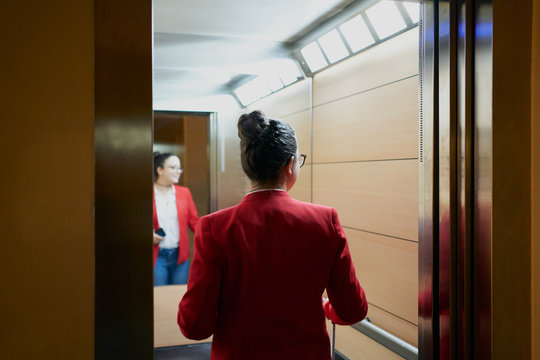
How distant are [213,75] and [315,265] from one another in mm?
2343

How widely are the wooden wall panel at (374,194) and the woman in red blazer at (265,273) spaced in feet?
3.24

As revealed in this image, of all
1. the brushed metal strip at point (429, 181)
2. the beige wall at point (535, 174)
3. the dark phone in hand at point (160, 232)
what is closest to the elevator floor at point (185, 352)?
the dark phone in hand at point (160, 232)

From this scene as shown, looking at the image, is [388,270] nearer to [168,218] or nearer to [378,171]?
[378,171]

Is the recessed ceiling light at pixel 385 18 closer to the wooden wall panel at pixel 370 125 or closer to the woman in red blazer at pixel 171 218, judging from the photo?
the wooden wall panel at pixel 370 125

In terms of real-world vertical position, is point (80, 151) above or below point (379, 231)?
above

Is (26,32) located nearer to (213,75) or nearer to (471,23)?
(471,23)

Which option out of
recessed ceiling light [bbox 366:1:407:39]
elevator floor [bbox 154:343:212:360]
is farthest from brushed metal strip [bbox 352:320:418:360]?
recessed ceiling light [bbox 366:1:407:39]

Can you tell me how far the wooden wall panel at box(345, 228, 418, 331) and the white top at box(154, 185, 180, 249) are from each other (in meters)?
1.29

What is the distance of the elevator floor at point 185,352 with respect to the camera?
2461mm

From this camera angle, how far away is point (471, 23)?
137 cm

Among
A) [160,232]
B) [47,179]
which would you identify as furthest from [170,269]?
[47,179]

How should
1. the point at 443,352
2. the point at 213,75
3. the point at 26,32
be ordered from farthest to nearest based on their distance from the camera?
the point at 213,75, the point at 443,352, the point at 26,32

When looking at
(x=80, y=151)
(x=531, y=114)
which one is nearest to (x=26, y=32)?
(x=80, y=151)

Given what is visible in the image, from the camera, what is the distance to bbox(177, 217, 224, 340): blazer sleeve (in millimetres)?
1244
